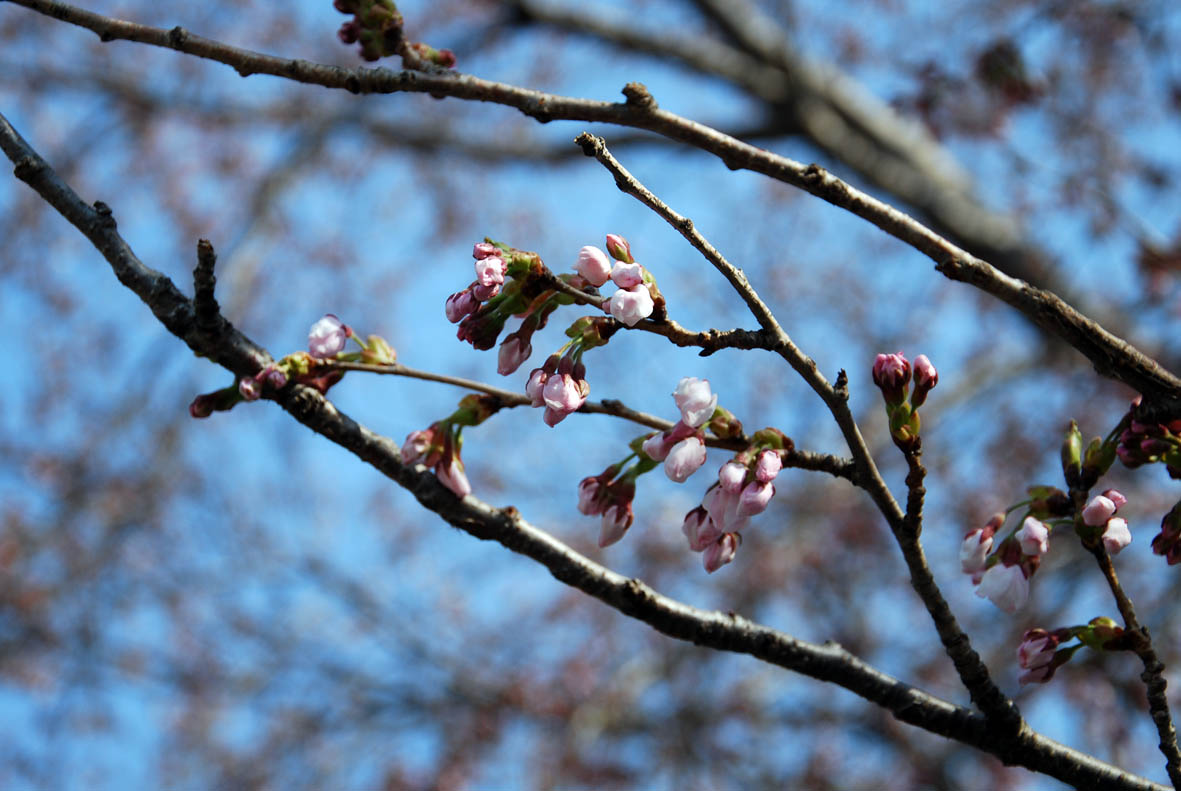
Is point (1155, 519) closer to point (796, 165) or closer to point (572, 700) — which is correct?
point (572, 700)

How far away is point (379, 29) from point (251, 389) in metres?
0.66

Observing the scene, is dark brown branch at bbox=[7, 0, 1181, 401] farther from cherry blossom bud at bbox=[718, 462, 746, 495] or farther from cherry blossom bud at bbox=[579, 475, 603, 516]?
cherry blossom bud at bbox=[579, 475, 603, 516]

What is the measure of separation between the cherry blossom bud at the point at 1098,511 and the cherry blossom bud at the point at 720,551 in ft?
1.56

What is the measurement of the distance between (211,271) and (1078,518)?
4.05 ft

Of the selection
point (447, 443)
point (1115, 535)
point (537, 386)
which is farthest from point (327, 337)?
point (1115, 535)

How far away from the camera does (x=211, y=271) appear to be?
1342mm

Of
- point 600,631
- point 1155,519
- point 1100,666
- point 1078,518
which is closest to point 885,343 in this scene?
point 1155,519

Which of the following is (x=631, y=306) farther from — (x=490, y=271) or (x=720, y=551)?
(x=720, y=551)

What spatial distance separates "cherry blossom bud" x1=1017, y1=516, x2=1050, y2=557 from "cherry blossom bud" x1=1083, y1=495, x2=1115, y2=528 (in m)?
0.06

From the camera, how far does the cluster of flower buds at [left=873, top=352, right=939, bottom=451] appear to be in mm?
1271

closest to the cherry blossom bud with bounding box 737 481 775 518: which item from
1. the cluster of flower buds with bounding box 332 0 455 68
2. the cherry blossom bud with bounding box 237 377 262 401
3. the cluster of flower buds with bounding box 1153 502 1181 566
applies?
the cluster of flower buds with bounding box 1153 502 1181 566

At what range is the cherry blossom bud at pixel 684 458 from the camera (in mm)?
1271

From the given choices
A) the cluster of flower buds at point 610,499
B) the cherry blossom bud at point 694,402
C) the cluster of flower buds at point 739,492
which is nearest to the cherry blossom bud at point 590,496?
the cluster of flower buds at point 610,499

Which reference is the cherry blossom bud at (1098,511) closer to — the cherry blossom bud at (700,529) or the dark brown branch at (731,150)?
the dark brown branch at (731,150)
